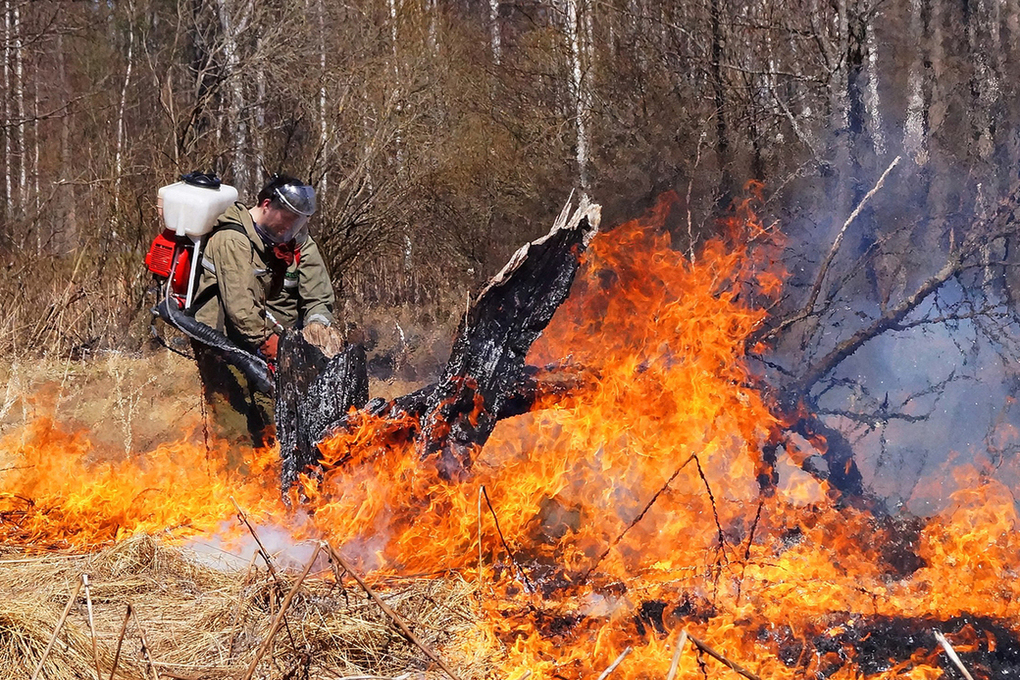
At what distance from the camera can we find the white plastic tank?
15.5ft

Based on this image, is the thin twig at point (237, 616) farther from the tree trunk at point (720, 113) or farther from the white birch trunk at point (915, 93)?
the white birch trunk at point (915, 93)

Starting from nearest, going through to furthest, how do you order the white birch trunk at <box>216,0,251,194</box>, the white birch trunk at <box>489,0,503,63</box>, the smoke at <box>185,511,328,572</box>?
the smoke at <box>185,511,328,572</box> → the white birch trunk at <box>216,0,251,194</box> → the white birch trunk at <box>489,0,503,63</box>

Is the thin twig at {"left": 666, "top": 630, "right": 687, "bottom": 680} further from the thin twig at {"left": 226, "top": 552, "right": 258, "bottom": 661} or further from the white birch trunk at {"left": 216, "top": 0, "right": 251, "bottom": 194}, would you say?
the white birch trunk at {"left": 216, "top": 0, "right": 251, "bottom": 194}

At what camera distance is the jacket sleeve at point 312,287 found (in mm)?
5270

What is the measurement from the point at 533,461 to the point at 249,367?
1.63 metres

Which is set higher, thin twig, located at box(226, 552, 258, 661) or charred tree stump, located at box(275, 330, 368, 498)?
charred tree stump, located at box(275, 330, 368, 498)

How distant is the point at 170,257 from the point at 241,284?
442 millimetres

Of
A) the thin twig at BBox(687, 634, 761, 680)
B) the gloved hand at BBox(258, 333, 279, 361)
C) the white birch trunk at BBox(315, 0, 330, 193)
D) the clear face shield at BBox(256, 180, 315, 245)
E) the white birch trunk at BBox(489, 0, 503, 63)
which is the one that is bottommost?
the gloved hand at BBox(258, 333, 279, 361)

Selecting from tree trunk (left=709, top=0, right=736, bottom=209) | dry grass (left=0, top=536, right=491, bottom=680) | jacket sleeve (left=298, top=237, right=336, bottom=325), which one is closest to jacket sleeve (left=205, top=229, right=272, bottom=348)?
jacket sleeve (left=298, top=237, right=336, bottom=325)

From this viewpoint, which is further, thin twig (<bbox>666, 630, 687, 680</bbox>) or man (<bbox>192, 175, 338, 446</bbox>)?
man (<bbox>192, 175, 338, 446</bbox>)

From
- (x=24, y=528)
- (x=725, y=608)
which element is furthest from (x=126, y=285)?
(x=725, y=608)

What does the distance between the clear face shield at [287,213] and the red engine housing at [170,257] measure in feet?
1.39

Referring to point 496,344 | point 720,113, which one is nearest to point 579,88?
point 720,113

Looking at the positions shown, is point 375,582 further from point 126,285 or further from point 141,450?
point 126,285
